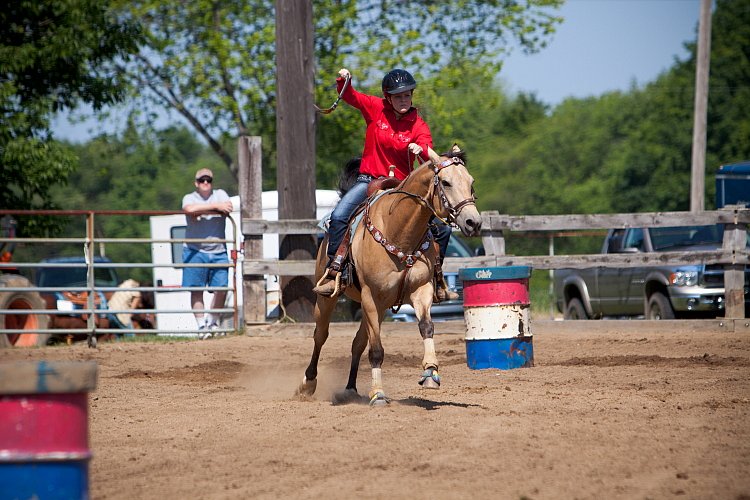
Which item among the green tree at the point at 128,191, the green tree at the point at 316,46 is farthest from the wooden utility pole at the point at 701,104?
the green tree at the point at 128,191

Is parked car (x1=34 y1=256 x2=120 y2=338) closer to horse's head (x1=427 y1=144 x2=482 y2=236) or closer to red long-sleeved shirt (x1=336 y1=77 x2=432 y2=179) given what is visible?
red long-sleeved shirt (x1=336 y1=77 x2=432 y2=179)

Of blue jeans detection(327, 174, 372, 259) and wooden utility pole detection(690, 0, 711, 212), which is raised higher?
wooden utility pole detection(690, 0, 711, 212)

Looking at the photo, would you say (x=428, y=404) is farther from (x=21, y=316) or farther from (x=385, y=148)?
(x=21, y=316)

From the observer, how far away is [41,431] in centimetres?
414

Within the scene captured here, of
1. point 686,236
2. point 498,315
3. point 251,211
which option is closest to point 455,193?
point 498,315

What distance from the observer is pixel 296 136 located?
50.8ft

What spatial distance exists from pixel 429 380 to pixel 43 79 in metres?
15.6

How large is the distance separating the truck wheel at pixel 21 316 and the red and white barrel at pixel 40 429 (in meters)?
12.1

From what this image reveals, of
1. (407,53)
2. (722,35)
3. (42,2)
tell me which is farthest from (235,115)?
(722,35)

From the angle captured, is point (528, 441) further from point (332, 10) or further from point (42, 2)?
point (332, 10)

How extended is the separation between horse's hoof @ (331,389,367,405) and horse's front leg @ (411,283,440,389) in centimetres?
116

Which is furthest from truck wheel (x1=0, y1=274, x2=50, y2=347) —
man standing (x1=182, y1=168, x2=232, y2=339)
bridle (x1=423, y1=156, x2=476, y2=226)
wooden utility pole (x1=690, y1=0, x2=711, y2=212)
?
wooden utility pole (x1=690, y1=0, x2=711, y2=212)

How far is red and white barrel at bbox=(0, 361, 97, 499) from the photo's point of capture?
411 cm

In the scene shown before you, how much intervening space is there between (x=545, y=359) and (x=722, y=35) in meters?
45.8
